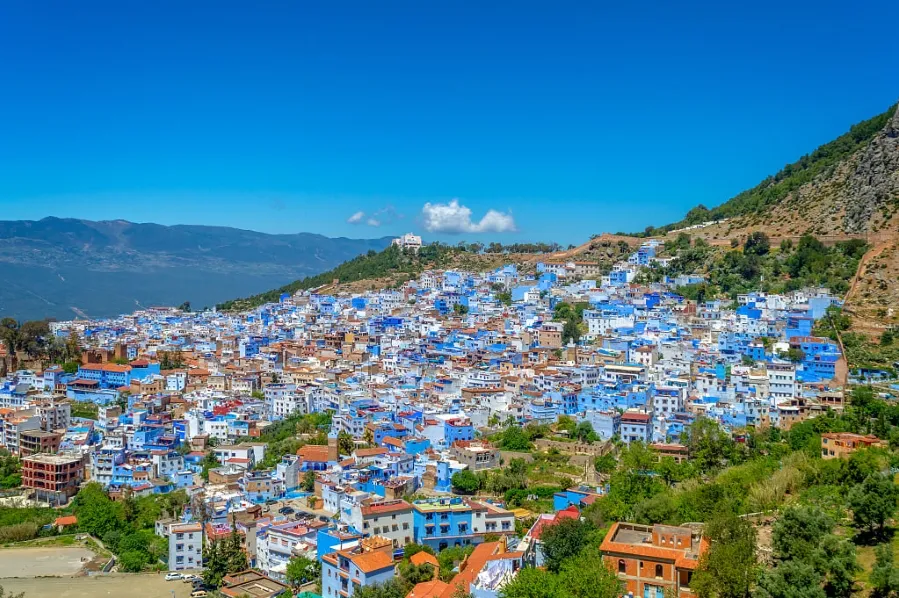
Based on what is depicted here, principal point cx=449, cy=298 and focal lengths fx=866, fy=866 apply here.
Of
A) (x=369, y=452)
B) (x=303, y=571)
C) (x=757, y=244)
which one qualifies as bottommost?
(x=303, y=571)

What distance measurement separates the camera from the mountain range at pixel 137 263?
97.5 m

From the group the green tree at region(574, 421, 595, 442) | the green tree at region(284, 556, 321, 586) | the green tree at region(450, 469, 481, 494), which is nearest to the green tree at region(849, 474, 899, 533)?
the green tree at region(450, 469, 481, 494)

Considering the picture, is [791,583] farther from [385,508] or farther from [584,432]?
[584,432]

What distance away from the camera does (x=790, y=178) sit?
4391cm

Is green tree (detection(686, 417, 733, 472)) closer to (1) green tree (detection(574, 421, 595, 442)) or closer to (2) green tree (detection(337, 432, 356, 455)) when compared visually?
(1) green tree (detection(574, 421, 595, 442))

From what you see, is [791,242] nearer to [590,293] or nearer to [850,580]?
[590,293]

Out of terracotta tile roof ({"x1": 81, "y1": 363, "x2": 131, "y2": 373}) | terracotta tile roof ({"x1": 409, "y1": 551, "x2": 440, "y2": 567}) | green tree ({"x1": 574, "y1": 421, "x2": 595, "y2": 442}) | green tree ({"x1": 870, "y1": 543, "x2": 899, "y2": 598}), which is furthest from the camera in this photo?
terracotta tile roof ({"x1": 81, "y1": 363, "x2": 131, "y2": 373})

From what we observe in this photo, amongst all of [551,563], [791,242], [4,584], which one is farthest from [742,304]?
[4,584]

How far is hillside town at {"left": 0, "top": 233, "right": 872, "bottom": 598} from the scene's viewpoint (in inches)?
535

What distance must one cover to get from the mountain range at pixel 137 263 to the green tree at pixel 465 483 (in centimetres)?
7392

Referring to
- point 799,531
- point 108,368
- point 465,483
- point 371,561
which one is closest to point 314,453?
point 465,483

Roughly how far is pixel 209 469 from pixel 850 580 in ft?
46.0

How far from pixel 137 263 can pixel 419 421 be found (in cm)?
11919

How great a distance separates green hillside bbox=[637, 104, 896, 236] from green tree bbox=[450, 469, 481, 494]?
94.4ft
